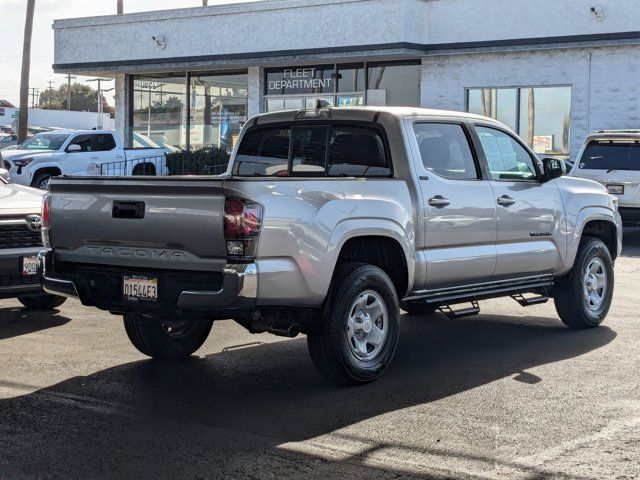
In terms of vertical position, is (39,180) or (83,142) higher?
(83,142)

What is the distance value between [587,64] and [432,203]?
15955mm

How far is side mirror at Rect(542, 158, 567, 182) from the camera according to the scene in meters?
8.68

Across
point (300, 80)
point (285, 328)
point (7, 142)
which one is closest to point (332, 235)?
point (285, 328)

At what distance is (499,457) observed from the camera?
205 inches

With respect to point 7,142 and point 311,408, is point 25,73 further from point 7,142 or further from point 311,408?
point 311,408

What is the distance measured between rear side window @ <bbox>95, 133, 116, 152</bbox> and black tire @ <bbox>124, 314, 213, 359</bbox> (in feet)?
54.2

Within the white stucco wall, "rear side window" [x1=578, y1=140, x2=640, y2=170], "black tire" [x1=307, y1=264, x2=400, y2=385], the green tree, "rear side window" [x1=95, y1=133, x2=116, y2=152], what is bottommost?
"black tire" [x1=307, y1=264, x2=400, y2=385]

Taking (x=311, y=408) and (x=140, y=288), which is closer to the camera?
(x=311, y=408)

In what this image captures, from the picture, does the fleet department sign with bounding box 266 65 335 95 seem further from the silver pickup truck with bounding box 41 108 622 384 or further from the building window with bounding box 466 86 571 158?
the silver pickup truck with bounding box 41 108 622 384

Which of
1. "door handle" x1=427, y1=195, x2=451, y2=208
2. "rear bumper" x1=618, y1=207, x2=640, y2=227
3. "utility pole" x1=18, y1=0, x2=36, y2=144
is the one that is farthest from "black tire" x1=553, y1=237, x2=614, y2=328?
"utility pole" x1=18, y1=0, x2=36, y2=144

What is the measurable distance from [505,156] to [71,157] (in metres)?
16.1

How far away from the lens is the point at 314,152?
25.8ft

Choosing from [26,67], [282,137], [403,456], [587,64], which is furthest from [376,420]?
[26,67]

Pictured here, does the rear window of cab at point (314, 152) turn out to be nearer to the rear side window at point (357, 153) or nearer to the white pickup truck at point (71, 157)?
the rear side window at point (357, 153)
